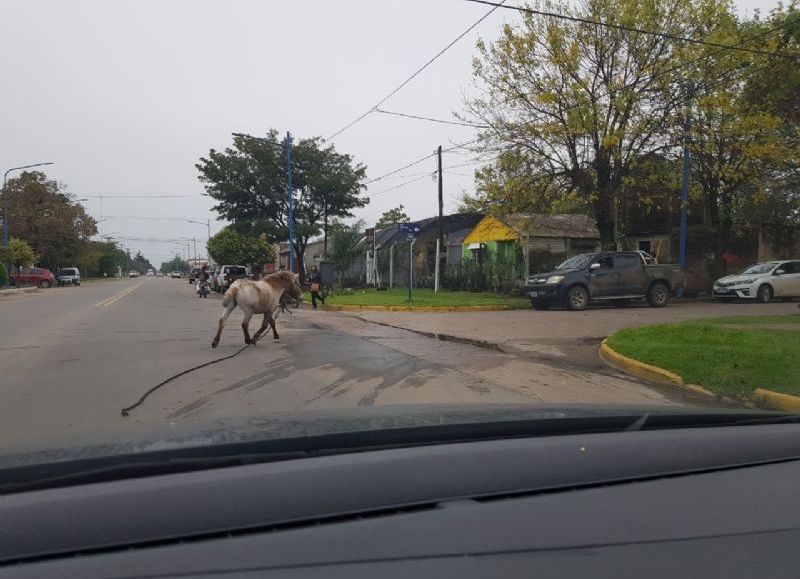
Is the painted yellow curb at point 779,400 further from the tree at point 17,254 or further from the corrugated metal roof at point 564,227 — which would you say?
the tree at point 17,254

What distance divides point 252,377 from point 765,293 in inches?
790

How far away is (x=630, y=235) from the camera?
29.9 m

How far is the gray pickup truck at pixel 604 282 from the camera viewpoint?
65.5ft

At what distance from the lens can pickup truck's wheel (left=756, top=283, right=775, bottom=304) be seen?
72.5 ft

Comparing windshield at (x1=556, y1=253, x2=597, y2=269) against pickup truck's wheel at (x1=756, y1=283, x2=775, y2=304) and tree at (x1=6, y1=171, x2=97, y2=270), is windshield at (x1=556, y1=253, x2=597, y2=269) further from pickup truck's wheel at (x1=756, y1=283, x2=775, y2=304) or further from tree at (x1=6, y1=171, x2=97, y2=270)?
tree at (x1=6, y1=171, x2=97, y2=270)

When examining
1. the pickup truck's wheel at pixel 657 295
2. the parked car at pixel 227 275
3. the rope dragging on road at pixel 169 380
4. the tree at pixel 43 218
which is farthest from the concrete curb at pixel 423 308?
the tree at pixel 43 218

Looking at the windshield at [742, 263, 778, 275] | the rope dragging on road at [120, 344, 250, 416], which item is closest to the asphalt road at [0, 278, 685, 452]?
the rope dragging on road at [120, 344, 250, 416]

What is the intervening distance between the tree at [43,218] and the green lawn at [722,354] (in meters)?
58.6

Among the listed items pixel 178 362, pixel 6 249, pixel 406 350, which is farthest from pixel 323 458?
pixel 6 249

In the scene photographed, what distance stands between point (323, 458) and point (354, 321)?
1597 cm

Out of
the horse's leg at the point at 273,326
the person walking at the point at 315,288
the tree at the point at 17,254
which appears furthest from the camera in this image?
the tree at the point at 17,254

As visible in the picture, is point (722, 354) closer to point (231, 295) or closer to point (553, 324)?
point (553, 324)

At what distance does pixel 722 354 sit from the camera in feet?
29.3

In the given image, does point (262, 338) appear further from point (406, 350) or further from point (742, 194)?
point (742, 194)
